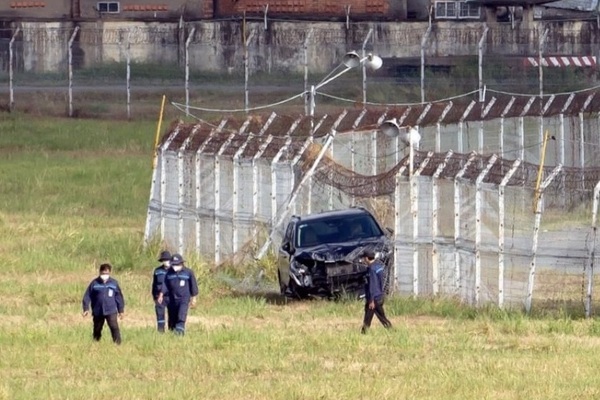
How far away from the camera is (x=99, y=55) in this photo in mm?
55125

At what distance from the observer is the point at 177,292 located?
18.6m

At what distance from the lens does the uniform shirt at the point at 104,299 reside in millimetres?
17781

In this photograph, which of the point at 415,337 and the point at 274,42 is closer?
the point at 415,337

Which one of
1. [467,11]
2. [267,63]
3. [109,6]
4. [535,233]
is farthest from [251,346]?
[109,6]

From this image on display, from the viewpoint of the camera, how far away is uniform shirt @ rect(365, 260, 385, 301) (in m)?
18.7

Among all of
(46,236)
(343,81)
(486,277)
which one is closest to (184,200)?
(46,236)

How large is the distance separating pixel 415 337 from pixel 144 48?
3840cm

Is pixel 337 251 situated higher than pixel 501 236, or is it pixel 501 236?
pixel 501 236

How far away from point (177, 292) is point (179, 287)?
2.5 inches

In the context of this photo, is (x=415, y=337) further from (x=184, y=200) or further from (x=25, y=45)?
(x=25, y=45)

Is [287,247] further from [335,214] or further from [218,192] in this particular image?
[218,192]

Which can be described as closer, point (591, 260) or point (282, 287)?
point (591, 260)

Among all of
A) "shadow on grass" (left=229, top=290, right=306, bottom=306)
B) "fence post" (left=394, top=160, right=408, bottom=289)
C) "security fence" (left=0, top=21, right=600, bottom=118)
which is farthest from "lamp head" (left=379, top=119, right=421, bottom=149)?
"security fence" (left=0, top=21, right=600, bottom=118)

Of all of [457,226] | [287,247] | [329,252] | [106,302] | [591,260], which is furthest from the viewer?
[287,247]
